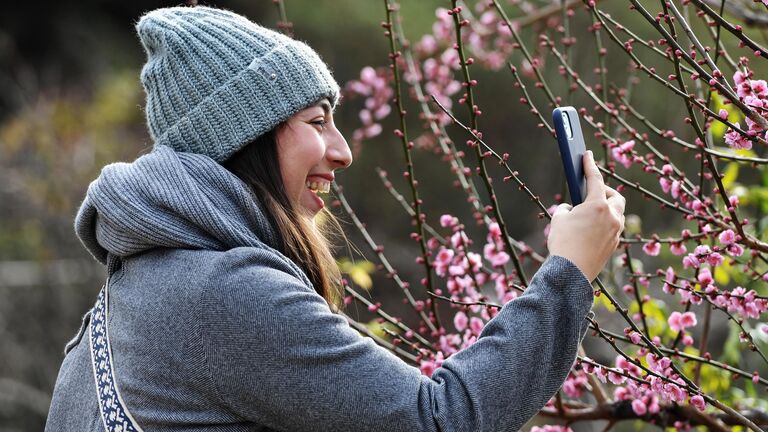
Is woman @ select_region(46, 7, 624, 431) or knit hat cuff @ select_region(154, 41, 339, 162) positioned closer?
woman @ select_region(46, 7, 624, 431)

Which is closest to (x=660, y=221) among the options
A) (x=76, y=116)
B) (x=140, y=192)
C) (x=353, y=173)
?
(x=353, y=173)

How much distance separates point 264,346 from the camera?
1232 millimetres

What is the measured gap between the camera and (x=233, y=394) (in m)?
1.25

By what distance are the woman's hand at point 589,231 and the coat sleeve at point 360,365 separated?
27 millimetres

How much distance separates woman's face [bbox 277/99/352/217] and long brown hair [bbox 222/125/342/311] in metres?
0.02

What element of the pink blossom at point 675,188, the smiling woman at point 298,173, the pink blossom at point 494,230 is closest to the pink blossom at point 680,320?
the pink blossom at point 675,188

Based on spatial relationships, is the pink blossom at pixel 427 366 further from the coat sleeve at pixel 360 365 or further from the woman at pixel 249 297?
the coat sleeve at pixel 360 365

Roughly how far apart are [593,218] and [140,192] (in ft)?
2.22

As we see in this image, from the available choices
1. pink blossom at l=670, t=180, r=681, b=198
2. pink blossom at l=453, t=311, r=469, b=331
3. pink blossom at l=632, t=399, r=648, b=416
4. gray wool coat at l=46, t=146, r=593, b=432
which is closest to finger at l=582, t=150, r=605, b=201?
gray wool coat at l=46, t=146, r=593, b=432

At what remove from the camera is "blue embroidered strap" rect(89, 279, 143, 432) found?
1349 mm

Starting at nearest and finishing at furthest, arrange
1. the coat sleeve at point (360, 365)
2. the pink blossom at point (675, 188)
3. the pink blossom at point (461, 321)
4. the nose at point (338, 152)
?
the coat sleeve at point (360, 365) → the nose at point (338, 152) → the pink blossom at point (675, 188) → the pink blossom at point (461, 321)

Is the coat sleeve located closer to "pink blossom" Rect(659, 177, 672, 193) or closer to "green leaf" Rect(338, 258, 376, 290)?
"pink blossom" Rect(659, 177, 672, 193)

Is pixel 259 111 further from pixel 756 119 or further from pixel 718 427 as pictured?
pixel 718 427

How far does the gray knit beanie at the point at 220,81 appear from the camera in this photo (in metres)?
1.50
